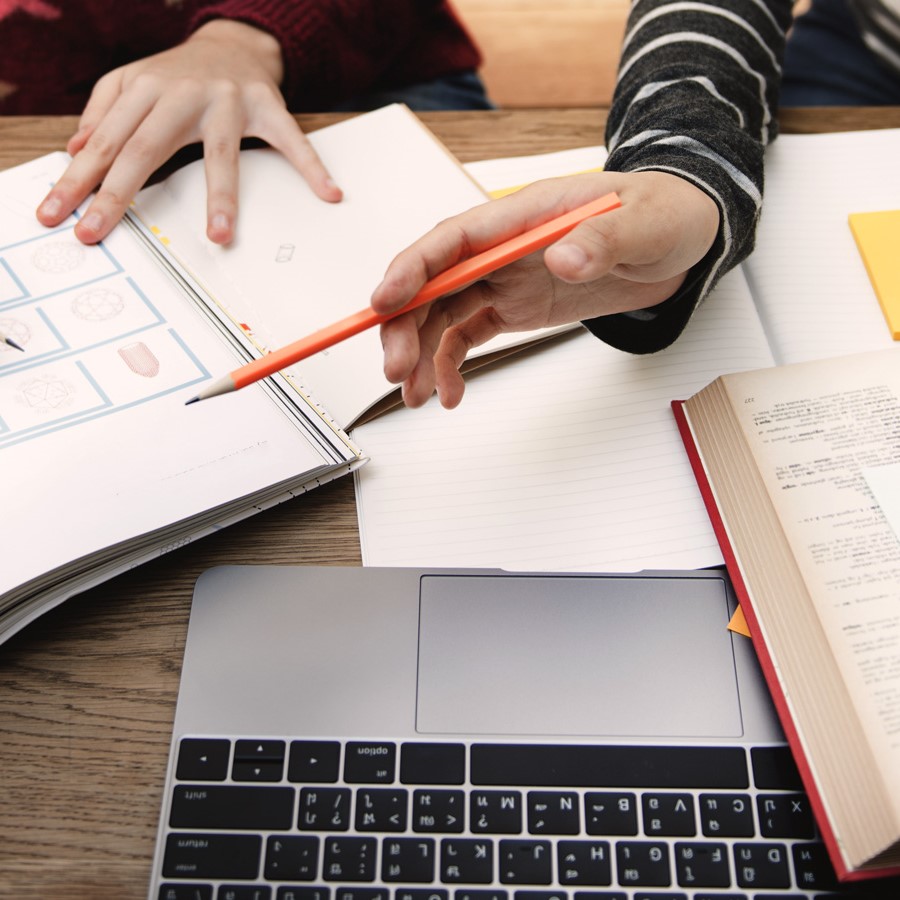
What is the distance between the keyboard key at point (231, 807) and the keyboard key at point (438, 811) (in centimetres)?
6

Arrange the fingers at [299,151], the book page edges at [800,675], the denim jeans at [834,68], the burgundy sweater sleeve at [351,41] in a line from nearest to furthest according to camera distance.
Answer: the book page edges at [800,675] → the fingers at [299,151] → the burgundy sweater sleeve at [351,41] → the denim jeans at [834,68]

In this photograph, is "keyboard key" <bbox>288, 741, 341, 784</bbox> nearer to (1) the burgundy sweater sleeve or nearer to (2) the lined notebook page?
(2) the lined notebook page

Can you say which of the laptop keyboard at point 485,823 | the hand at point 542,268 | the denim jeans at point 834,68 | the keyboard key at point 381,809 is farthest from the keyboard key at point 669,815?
the denim jeans at point 834,68

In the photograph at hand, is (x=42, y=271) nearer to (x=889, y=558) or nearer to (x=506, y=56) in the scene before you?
(x=889, y=558)

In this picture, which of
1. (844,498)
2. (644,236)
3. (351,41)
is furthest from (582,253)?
(351,41)

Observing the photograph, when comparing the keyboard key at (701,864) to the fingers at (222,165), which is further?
the fingers at (222,165)

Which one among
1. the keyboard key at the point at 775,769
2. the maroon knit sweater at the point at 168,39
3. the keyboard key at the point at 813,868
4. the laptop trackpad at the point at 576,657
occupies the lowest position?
the keyboard key at the point at 813,868

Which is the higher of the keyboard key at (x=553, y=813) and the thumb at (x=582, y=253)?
the thumb at (x=582, y=253)

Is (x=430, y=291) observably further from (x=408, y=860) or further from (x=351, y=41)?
(x=351, y=41)

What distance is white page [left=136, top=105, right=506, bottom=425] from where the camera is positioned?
516mm

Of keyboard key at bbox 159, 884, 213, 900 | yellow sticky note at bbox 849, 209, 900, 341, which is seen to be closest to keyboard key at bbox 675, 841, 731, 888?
keyboard key at bbox 159, 884, 213, 900

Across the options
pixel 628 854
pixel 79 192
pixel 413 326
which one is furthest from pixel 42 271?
pixel 628 854

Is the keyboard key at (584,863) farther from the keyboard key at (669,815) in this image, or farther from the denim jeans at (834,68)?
the denim jeans at (834,68)

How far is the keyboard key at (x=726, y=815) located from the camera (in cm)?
38
